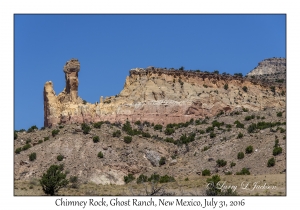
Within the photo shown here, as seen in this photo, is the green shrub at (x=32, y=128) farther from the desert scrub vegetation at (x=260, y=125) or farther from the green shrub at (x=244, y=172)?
the green shrub at (x=244, y=172)

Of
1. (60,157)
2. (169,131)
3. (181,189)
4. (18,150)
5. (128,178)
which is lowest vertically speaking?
(128,178)

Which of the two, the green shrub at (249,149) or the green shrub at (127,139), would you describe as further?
the green shrub at (127,139)

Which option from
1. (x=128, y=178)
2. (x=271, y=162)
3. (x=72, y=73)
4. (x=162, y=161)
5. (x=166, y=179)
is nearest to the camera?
(x=166, y=179)

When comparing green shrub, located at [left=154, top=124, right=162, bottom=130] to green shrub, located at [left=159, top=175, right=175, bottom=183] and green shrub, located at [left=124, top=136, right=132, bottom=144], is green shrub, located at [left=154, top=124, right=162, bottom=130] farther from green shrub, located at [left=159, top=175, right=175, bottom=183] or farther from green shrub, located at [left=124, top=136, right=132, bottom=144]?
green shrub, located at [left=159, top=175, right=175, bottom=183]

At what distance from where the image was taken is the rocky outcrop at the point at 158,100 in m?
69.3

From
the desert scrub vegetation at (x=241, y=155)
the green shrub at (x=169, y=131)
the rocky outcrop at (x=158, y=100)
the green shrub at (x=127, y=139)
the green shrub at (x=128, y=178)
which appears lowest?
the green shrub at (x=128, y=178)

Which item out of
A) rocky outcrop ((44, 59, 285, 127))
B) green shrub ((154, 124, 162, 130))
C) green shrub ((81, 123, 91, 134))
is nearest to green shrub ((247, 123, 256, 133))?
green shrub ((154, 124, 162, 130))

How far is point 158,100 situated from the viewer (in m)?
71.4

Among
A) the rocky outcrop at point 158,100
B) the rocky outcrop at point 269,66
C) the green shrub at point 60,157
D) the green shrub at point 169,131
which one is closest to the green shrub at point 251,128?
the green shrub at point 169,131

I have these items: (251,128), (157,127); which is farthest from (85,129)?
(251,128)

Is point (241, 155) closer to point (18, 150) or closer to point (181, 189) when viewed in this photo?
point (181, 189)
